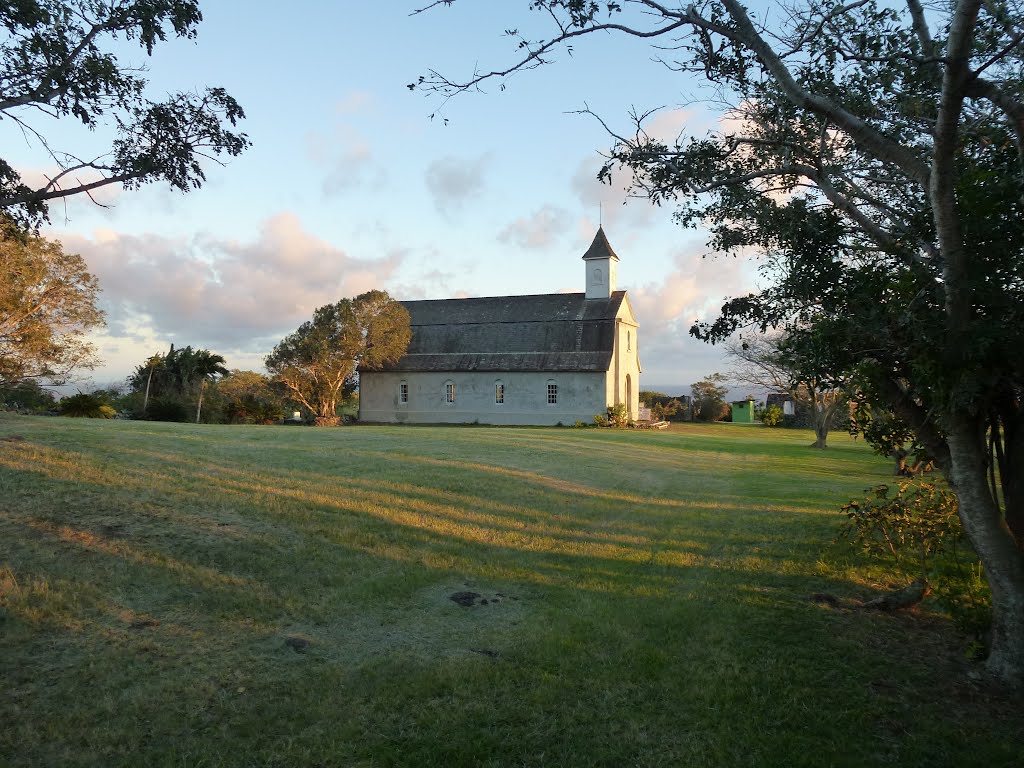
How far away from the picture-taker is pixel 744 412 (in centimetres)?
6519

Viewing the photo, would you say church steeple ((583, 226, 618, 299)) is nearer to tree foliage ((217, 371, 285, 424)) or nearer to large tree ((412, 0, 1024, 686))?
tree foliage ((217, 371, 285, 424))

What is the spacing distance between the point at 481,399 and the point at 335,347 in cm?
1064

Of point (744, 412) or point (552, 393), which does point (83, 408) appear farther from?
point (744, 412)

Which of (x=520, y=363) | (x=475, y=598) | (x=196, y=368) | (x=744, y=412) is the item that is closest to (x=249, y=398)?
(x=196, y=368)

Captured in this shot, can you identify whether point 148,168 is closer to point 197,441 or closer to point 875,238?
point 875,238

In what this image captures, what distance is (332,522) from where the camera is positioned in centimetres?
1010

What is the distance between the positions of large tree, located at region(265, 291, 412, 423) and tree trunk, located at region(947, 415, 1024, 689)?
3973 cm

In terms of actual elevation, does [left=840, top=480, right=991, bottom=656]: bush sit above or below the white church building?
below

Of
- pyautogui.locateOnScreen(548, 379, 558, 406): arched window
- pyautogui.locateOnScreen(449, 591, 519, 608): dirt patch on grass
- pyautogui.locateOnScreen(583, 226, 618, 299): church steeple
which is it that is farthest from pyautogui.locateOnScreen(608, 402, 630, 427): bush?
pyautogui.locateOnScreen(449, 591, 519, 608): dirt patch on grass

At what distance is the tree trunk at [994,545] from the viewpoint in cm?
586

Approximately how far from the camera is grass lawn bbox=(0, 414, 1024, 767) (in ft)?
15.6

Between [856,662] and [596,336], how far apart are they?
40977mm

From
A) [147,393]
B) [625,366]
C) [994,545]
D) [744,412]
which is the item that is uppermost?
[625,366]

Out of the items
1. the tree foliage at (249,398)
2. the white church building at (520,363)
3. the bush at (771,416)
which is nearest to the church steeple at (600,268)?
the white church building at (520,363)
